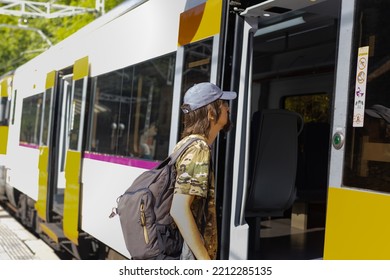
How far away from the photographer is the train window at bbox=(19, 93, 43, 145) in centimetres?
916

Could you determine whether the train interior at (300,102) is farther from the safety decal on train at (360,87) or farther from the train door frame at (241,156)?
the safety decal on train at (360,87)

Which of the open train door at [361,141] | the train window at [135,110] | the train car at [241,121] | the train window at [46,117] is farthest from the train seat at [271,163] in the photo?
the train window at [46,117]

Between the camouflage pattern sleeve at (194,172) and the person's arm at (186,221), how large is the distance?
36 mm

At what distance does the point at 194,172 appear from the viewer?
2584 mm

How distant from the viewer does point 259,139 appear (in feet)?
14.0

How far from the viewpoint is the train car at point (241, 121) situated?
8.68 feet

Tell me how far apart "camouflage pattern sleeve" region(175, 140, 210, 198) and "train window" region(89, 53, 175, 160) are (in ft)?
6.04

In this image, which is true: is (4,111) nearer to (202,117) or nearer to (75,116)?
(75,116)

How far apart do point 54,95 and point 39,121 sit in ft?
4.11

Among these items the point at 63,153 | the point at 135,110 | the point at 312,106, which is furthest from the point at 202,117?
the point at 63,153

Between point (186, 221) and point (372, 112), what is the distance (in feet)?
3.21

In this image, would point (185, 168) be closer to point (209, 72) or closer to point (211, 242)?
point (211, 242)
